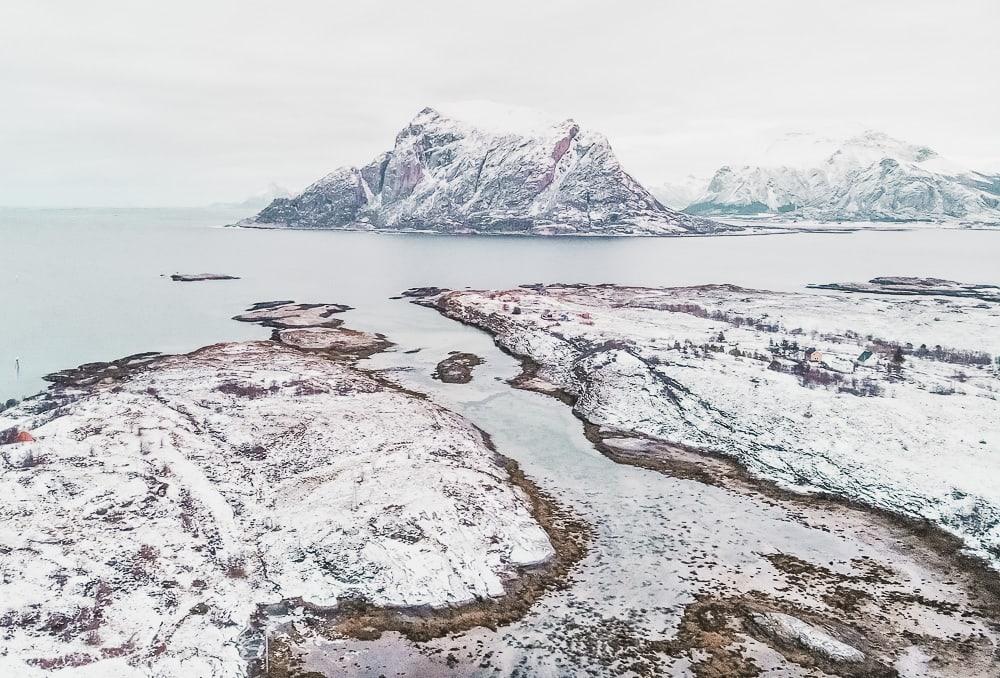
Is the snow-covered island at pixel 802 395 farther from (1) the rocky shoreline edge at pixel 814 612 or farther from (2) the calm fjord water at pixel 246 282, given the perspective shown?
(2) the calm fjord water at pixel 246 282

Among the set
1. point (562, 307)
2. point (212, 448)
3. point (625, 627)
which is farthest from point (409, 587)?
point (562, 307)

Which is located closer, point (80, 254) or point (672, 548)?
point (672, 548)

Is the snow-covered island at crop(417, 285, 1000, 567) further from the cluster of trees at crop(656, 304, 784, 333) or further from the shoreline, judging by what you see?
the cluster of trees at crop(656, 304, 784, 333)

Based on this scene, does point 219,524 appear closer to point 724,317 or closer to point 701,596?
point 701,596

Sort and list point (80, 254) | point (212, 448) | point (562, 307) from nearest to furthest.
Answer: point (212, 448) < point (562, 307) < point (80, 254)

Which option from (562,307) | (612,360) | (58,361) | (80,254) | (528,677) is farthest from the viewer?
(80,254)

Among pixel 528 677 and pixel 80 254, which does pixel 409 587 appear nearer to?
pixel 528 677
